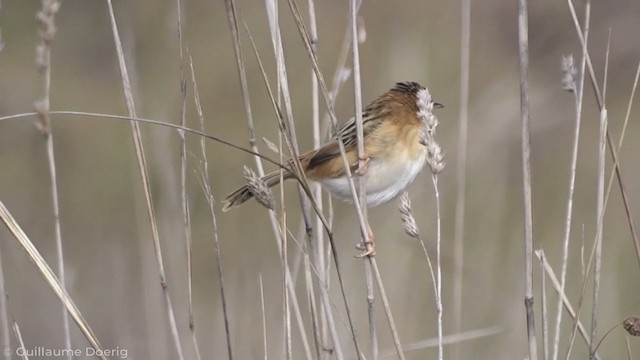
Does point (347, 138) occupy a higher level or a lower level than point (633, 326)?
higher

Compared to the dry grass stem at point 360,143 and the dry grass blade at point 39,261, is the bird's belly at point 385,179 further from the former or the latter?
the dry grass blade at point 39,261

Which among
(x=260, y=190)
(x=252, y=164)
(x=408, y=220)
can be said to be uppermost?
(x=252, y=164)

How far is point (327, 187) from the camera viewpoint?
152 inches

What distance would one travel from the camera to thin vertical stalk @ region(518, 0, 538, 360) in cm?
237

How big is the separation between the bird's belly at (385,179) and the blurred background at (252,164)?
0.67 m

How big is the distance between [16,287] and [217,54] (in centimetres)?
553

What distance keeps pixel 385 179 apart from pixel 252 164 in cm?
364

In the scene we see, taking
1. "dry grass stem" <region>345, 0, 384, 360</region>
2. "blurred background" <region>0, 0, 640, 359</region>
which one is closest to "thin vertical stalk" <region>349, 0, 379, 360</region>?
"dry grass stem" <region>345, 0, 384, 360</region>

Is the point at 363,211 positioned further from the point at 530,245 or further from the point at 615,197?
the point at 615,197

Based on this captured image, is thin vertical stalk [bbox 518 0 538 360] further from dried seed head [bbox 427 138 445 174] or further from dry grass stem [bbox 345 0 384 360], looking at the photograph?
dry grass stem [bbox 345 0 384 360]

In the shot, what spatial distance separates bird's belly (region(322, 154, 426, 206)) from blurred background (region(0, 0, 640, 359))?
0.67 m

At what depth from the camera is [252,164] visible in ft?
24.1

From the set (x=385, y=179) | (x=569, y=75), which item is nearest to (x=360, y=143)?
(x=569, y=75)

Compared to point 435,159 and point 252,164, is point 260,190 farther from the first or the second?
point 252,164
